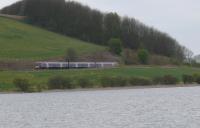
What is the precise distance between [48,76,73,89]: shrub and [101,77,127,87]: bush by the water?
24.0ft

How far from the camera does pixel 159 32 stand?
188 metres

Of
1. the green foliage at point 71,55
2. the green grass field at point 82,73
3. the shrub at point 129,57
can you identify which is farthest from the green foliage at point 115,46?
the green grass field at point 82,73

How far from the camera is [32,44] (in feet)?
577

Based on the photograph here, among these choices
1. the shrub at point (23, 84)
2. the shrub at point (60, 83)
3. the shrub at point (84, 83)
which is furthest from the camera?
the shrub at point (84, 83)

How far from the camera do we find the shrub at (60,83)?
335 ft

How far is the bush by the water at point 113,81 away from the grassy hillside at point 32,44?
43671mm

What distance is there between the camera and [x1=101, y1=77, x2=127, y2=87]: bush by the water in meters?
108

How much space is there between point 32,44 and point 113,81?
7141cm

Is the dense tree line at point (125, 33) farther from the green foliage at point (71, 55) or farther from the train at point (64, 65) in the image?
the train at point (64, 65)

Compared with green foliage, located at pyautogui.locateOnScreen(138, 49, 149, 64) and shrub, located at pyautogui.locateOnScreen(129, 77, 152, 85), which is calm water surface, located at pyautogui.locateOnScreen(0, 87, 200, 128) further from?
green foliage, located at pyautogui.locateOnScreen(138, 49, 149, 64)

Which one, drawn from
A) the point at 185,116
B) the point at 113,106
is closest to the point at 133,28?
the point at 113,106

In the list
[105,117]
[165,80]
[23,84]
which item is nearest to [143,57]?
[165,80]

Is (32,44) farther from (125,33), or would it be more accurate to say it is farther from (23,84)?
(23,84)

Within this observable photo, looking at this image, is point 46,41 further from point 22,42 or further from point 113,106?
point 113,106
